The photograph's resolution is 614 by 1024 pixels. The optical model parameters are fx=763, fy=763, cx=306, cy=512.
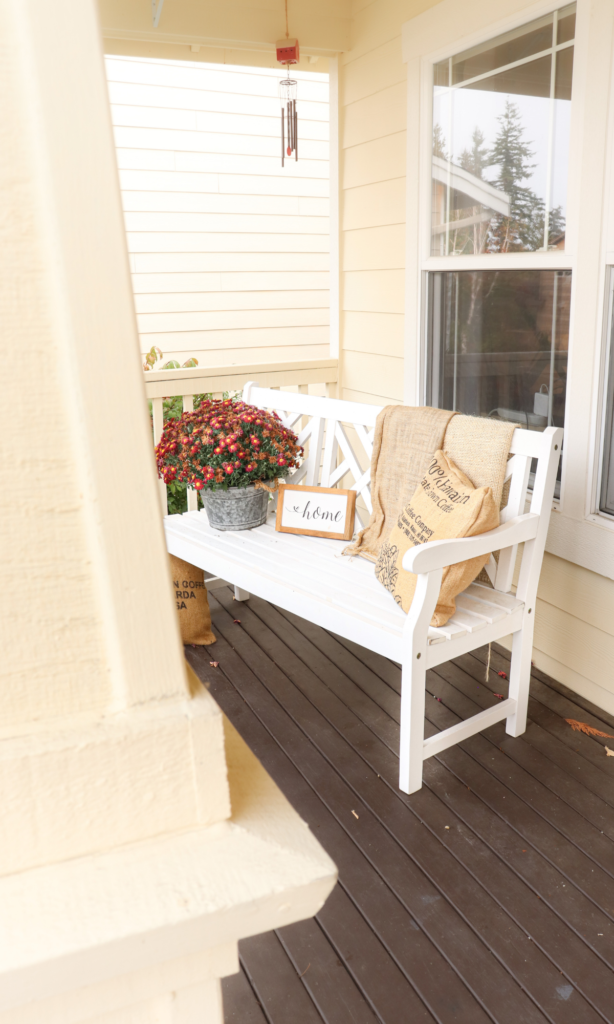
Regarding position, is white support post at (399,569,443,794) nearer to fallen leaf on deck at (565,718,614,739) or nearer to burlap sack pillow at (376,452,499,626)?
burlap sack pillow at (376,452,499,626)

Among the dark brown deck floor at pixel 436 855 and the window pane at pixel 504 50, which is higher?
the window pane at pixel 504 50

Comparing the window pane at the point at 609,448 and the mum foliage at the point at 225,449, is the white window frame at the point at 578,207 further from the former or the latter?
the mum foliage at the point at 225,449

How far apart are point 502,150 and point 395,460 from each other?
1085mm

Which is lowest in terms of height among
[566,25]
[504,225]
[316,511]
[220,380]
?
[316,511]

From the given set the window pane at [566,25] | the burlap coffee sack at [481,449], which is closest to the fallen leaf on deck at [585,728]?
the burlap coffee sack at [481,449]

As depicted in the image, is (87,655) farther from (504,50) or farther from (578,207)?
(504,50)

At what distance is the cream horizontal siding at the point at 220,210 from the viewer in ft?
16.0

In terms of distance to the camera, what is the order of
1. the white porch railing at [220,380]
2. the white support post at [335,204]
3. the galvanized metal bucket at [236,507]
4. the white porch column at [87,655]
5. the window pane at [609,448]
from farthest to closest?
the white support post at [335,204] → the white porch railing at [220,380] → the galvanized metal bucket at [236,507] → the window pane at [609,448] → the white porch column at [87,655]

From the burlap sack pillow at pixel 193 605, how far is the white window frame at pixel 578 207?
132 cm

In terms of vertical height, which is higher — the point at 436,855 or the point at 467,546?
the point at 467,546

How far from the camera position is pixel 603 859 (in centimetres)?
187

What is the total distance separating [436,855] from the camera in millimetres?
1894

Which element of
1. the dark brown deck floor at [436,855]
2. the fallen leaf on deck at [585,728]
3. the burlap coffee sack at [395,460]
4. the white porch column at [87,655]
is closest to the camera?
the white porch column at [87,655]

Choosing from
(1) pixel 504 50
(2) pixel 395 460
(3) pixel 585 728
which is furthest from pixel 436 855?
(1) pixel 504 50
